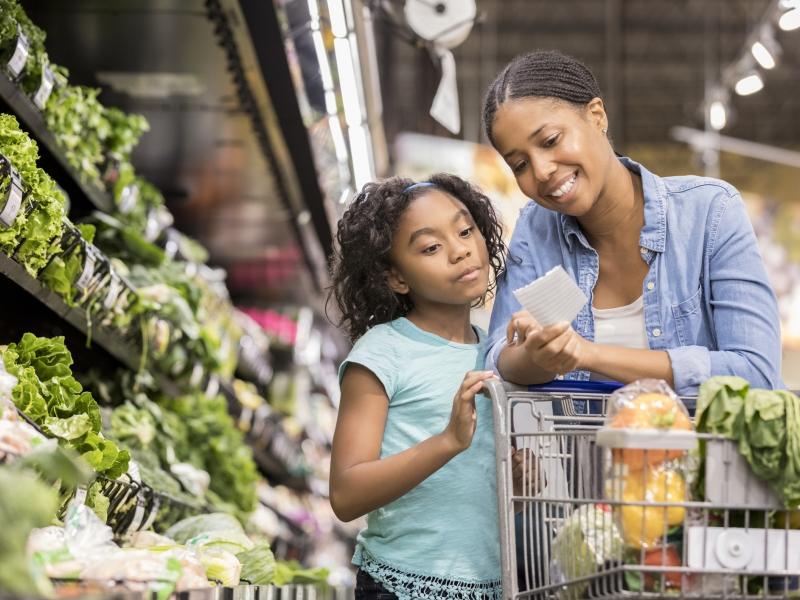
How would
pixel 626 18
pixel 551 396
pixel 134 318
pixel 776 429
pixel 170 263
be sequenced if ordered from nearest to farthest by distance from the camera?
pixel 776 429
pixel 551 396
pixel 134 318
pixel 170 263
pixel 626 18

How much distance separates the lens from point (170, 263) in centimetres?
483

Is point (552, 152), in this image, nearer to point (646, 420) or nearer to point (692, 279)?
point (692, 279)

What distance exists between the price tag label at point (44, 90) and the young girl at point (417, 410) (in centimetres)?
105

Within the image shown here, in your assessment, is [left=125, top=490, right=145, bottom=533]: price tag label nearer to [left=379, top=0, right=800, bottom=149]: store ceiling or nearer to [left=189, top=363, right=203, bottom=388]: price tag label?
[left=189, top=363, right=203, bottom=388]: price tag label

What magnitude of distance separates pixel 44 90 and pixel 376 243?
1.19 meters

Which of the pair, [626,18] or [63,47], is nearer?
[63,47]

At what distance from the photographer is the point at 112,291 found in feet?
11.8

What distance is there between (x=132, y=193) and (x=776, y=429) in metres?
3.19

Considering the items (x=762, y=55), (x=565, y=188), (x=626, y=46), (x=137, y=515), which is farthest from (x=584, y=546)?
(x=626, y=46)

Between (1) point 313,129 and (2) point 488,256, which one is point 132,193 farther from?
(2) point 488,256

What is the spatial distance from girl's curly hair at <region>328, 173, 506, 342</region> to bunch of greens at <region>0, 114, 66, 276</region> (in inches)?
29.0

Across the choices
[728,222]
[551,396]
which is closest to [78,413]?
[551,396]

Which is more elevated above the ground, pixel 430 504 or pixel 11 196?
pixel 11 196

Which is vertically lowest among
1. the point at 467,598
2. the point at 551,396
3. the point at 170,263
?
the point at 467,598
